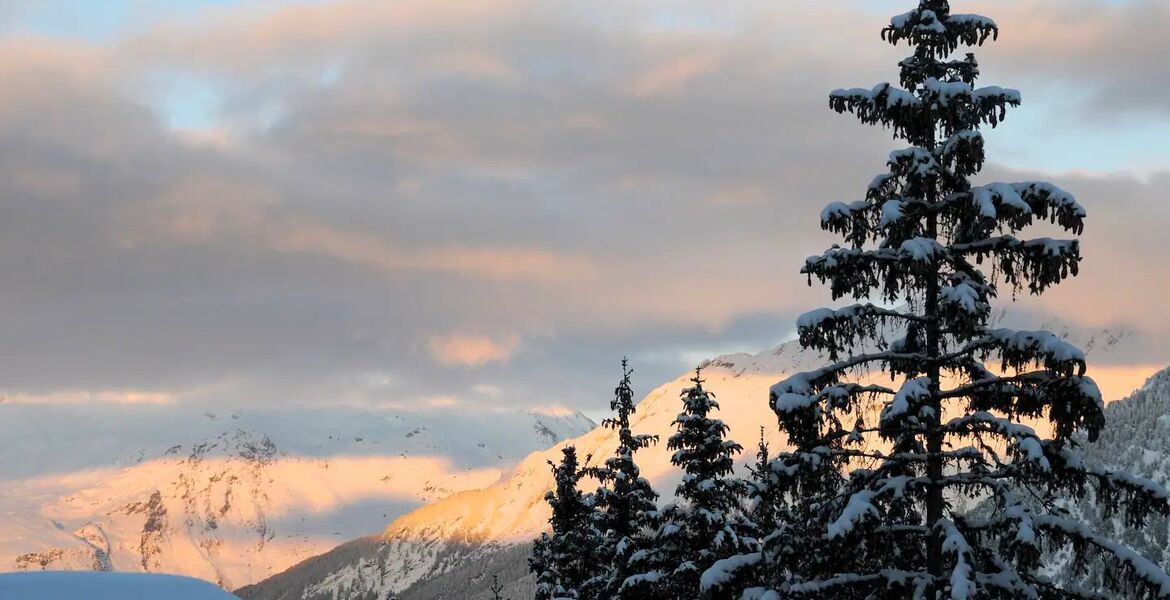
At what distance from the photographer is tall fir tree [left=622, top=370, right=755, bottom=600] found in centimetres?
3081

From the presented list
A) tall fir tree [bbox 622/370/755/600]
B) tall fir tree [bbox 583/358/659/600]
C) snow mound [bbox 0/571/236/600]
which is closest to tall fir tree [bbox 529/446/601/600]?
tall fir tree [bbox 583/358/659/600]

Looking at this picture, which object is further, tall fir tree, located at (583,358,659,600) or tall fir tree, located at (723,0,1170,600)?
tall fir tree, located at (583,358,659,600)

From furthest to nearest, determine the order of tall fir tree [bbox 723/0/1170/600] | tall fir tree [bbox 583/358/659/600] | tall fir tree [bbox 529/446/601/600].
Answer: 1. tall fir tree [bbox 529/446/601/600]
2. tall fir tree [bbox 583/358/659/600]
3. tall fir tree [bbox 723/0/1170/600]

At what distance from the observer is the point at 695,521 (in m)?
30.9

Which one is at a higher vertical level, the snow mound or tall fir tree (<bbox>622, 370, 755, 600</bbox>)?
tall fir tree (<bbox>622, 370, 755, 600</bbox>)

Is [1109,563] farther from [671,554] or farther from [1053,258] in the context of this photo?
[671,554]

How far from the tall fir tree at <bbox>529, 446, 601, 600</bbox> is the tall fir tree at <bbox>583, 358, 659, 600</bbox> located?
112 inches

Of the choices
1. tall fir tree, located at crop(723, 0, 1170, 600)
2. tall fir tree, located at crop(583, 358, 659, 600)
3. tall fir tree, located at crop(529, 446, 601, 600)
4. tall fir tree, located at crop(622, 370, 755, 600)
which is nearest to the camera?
tall fir tree, located at crop(723, 0, 1170, 600)

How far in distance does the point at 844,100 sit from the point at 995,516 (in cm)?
522

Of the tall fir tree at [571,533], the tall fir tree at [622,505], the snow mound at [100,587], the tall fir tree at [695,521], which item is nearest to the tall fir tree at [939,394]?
the snow mound at [100,587]

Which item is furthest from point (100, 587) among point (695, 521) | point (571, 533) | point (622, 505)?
point (571, 533)

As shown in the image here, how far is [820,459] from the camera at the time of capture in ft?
49.0

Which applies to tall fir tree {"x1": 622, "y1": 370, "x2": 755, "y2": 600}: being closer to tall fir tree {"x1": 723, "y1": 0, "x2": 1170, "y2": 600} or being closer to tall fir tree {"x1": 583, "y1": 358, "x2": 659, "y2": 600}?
tall fir tree {"x1": 583, "y1": 358, "x2": 659, "y2": 600}

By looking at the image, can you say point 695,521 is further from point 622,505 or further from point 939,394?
point 939,394
